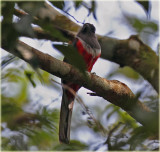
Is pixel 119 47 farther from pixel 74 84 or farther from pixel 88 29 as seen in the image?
pixel 74 84

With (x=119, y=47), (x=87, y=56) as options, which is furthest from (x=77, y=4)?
(x=119, y=47)

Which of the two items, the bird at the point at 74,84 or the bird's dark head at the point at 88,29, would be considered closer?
the bird at the point at 74,84

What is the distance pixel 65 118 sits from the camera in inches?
129

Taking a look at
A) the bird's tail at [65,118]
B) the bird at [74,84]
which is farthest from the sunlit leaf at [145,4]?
the bird's tail at [65,118]

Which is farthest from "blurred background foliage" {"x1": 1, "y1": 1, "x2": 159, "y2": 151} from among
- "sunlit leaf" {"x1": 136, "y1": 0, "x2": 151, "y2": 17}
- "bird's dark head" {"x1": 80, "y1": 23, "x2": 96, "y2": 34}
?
"bird's dark head" {"x1": 80, "y1": 23, "x2": 96, "y2": 34}

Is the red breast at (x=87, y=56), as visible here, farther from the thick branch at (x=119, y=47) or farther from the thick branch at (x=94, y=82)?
the thick branch at (x=94, y=82)

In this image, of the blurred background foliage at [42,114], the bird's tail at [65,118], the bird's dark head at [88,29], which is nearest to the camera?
the blurred background foliage at [42,114]

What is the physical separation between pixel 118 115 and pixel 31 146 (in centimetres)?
114

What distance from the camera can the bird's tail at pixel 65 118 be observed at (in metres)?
3.03

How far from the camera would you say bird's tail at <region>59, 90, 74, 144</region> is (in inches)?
119

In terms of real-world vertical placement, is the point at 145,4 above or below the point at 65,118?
above

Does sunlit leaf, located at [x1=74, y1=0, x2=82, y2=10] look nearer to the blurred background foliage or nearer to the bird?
the blurred background foliage

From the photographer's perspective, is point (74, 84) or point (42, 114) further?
point (74, 84)

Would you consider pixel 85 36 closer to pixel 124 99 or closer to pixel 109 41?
pixel 109 41
